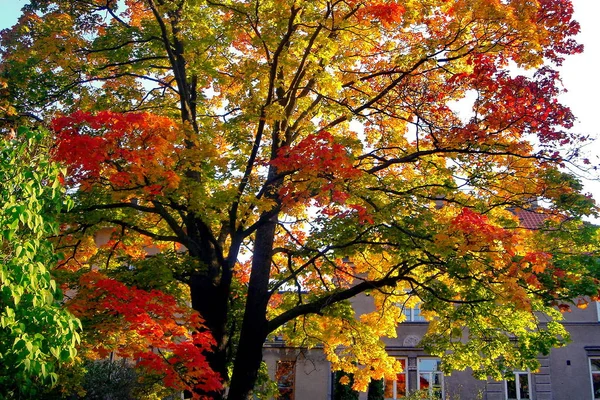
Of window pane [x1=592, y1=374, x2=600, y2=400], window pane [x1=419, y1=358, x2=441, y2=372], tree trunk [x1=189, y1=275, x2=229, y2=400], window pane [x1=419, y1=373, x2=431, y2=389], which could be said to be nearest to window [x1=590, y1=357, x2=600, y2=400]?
window pane [x1=592, y1=374, x2=600, y2=400]

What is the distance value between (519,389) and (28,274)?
2240cm

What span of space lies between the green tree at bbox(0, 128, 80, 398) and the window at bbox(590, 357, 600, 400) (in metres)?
22.8

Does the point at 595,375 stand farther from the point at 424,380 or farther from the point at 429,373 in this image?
the point at 424,380

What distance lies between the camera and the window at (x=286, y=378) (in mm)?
25194

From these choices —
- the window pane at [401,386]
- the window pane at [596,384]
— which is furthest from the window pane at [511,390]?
the window pane at [401,386]

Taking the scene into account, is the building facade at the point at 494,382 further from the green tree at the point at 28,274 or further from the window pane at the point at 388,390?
the green tree at the point at 28,274

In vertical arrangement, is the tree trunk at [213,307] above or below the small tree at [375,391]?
above

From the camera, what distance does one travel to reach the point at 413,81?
40.0ft

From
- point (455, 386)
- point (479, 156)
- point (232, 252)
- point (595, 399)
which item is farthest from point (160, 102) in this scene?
point (595, 399)

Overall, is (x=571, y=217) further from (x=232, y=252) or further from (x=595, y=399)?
(x=595, y=399)

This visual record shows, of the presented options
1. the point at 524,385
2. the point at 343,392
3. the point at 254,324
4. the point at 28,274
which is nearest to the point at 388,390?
the point at 343,392

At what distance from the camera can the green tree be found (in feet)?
16.5

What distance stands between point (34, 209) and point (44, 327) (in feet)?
3.72

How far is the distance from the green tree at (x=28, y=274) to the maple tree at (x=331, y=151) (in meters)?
3.84
